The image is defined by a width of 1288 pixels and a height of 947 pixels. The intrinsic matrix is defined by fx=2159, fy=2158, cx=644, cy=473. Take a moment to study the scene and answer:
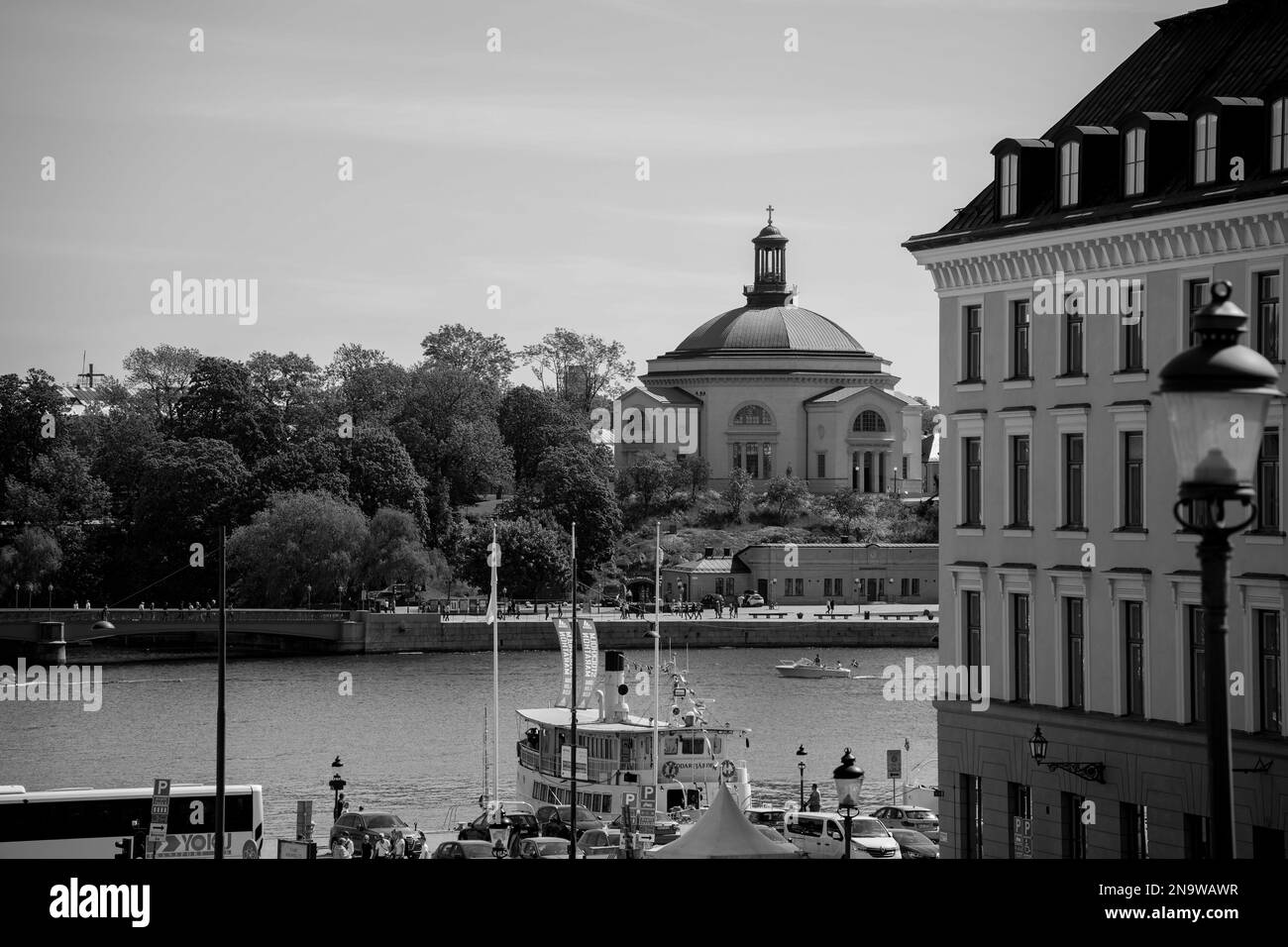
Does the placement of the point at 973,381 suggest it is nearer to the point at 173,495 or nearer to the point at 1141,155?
the point at 1141,155

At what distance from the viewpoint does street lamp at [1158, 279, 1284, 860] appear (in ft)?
19.9

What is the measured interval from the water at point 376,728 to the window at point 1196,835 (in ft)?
71.7

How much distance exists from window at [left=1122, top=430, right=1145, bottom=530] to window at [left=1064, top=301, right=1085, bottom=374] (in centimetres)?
121

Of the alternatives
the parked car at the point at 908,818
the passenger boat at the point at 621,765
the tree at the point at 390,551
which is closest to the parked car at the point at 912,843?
the parked car at the point at 908,818

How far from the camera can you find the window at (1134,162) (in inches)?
1023

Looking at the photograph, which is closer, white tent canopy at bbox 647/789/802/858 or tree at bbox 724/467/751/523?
white tent canopy at bbox 647/789/802/858

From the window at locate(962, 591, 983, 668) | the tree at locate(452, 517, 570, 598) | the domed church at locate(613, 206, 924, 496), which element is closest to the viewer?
the window at locate(962, 591, 983, 668)

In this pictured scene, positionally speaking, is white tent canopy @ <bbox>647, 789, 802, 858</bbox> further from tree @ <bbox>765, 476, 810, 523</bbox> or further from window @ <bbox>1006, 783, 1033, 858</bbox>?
tree @ <bbox>765, 476, 810, 523</bbox>

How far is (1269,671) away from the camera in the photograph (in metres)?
24.0

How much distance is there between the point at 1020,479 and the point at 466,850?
31.9 ft

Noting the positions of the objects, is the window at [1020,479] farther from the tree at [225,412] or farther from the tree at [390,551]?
the tree at [225,412]

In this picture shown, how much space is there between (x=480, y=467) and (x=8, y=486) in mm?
26651

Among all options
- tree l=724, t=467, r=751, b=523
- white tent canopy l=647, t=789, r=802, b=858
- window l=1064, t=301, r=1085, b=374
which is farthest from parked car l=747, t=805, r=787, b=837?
tree l=724, t=467, r=751, b=523
